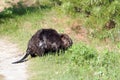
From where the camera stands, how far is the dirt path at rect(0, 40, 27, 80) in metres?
7.96

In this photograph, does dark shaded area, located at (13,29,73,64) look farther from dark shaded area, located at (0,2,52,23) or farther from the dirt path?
dark shaded area, located at (0,2,52,23)

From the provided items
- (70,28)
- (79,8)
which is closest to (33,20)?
(70,28)

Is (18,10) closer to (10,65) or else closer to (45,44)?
(45,44)

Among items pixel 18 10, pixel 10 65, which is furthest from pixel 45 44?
pixel 18 10

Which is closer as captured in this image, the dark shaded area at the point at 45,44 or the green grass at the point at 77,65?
the green grass at the point at 77,65

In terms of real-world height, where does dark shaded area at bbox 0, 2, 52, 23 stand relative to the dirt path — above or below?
below

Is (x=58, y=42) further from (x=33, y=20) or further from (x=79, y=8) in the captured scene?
(x=33, y=20)

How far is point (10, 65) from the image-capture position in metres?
8.73

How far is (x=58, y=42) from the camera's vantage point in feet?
30.2

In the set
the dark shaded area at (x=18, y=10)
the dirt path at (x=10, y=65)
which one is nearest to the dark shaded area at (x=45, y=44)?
the dirt path at (x=10, y=65)

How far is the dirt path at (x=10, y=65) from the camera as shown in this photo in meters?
7.96

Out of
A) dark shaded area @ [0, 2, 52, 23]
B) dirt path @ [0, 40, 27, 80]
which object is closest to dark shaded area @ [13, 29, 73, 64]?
dirt path @ [0, 40, 27, 80]

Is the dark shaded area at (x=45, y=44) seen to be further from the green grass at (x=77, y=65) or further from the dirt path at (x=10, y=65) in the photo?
the dirt path at (x=10, y=65)

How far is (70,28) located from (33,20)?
1.40m
